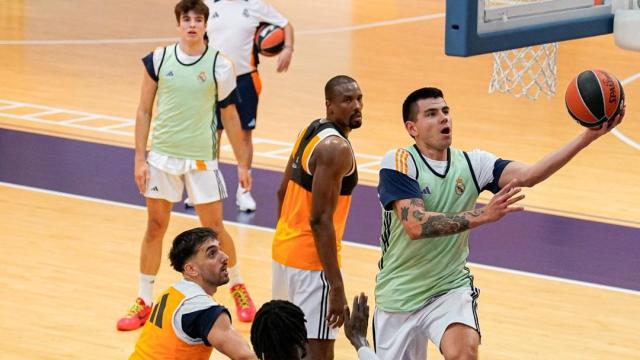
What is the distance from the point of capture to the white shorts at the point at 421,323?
6.24 m

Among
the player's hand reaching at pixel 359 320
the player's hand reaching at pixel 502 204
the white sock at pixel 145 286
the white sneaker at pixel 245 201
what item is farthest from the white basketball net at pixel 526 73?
the player's hand reaching at pixel 359 320

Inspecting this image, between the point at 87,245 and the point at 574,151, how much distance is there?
4813mm

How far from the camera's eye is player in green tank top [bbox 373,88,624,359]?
6.18 metres

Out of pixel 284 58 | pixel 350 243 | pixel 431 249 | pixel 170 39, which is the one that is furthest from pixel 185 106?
pixel 170 39

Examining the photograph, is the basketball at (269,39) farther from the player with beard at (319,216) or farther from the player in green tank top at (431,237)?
the player in green tank top at (431,237)

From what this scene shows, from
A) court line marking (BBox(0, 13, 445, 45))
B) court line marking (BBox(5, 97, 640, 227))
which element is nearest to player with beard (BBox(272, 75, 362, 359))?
court line marking (BBox(5, 97, 640, 227))

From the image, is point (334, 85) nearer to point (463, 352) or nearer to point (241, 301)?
point (463, 352)

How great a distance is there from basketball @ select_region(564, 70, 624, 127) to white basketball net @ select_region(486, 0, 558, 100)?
9.76 metres

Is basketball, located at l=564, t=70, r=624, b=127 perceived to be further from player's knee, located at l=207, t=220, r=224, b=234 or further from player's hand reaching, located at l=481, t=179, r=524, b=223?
player's knee, located at l=207, t=220, r=224, b=234

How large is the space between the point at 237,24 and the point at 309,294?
4393 millimetres

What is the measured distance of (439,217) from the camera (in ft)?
19.8

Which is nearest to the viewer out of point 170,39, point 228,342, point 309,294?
point 228,342

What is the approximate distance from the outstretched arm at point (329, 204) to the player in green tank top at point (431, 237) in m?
0.22

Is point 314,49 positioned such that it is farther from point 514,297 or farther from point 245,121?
point 514,297
